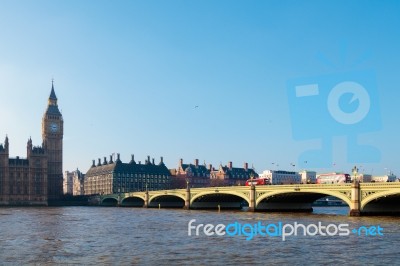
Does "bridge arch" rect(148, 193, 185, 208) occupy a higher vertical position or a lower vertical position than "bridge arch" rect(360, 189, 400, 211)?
lower

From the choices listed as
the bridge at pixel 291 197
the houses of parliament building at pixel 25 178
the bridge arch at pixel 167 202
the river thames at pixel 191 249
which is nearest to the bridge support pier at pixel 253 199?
the bridge at pixel 291 197

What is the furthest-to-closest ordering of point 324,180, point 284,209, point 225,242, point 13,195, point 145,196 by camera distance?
point 13,195 → point 145,196 → point 324,180 → point 284,209 → point 225,242

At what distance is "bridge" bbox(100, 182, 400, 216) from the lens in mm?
72062

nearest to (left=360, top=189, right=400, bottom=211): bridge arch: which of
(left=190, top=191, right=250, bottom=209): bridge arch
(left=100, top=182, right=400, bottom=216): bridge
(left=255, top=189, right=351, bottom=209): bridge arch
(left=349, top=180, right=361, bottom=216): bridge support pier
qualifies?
(left=100, top=182, right=400, bottom=216): bridge

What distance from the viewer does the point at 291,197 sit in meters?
96.1

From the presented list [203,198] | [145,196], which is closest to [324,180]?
[203,198]

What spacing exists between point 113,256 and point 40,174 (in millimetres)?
160960

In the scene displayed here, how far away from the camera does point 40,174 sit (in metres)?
191

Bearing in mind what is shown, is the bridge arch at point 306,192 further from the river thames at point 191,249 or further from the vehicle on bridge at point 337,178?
the river thames at point 191,249

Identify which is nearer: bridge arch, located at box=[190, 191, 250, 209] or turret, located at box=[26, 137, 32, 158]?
bridge arch, located at box=[190, 191, 250, 209]

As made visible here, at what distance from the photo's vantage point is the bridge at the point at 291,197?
72.1m

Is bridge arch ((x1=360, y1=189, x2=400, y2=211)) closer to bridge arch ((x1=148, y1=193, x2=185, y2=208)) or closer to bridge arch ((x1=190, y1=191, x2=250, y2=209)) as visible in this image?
bridge arch ((x1=190, y1=191, x2=250, y2=209))

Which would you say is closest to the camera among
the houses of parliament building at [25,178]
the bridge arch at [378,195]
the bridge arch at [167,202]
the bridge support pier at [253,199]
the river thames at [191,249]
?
the river thames at [191,249]

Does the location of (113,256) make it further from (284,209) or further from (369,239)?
(284,209)
